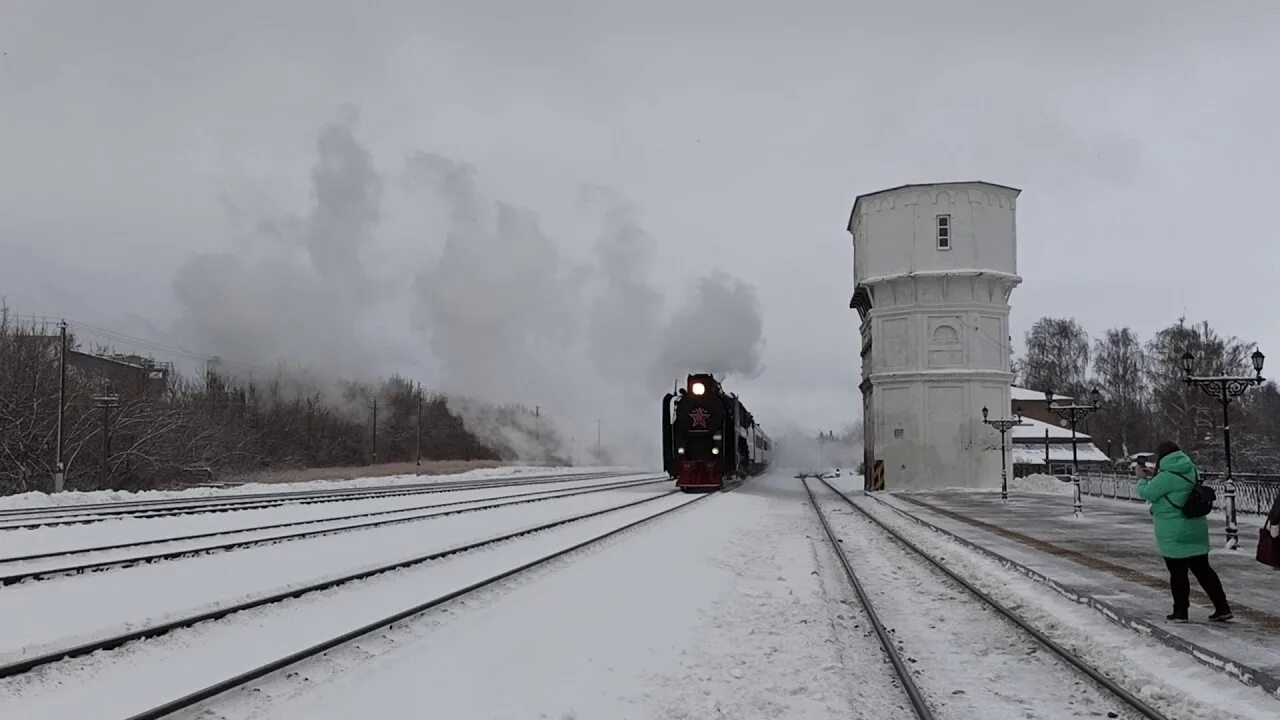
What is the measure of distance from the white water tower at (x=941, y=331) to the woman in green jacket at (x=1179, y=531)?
30.9 m

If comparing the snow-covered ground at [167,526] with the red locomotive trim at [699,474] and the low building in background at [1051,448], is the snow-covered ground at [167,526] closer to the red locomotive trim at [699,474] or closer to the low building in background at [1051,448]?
the red locomotive trim at [699,474]

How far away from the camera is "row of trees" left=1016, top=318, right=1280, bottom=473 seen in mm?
52956

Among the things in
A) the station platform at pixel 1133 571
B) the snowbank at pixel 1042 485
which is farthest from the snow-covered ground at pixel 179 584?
the snowbank at pixel 1042 485

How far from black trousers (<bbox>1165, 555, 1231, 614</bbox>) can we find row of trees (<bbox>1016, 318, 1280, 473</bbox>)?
1555 inches

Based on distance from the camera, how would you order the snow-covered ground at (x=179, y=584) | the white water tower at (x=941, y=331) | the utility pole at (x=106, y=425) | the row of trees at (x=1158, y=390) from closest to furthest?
the snow-covered ground at (x=179, y=584) < the utility pole at (x=106, y=425) < the white water tower at (x=941, y=331) < the row of trees at (x=1158, y=390)

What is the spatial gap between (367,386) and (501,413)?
1133 centimetres

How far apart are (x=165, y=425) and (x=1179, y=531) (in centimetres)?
3924

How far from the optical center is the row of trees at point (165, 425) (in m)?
34.8

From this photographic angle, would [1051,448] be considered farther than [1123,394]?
No

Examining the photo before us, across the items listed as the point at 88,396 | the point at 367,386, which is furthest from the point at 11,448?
the point at 367,386

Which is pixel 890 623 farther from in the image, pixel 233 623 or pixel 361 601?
pixel 233 623

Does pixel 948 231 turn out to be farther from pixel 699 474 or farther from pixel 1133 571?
pixel 1133 571

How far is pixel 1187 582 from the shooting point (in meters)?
8.27

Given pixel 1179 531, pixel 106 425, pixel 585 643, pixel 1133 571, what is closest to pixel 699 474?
pixel 106 425
